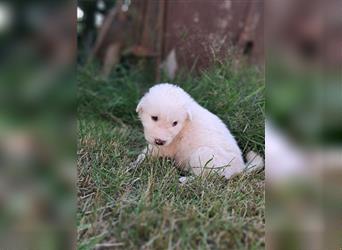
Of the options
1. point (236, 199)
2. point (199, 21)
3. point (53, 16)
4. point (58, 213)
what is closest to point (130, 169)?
point (236, 199)

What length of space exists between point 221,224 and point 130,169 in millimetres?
789

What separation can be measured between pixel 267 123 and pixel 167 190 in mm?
1130

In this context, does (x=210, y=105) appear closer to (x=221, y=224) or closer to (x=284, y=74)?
(x=221, y=224)

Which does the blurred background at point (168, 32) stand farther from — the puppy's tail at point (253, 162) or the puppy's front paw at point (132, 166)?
the puppy's front paw at point (132, 166)

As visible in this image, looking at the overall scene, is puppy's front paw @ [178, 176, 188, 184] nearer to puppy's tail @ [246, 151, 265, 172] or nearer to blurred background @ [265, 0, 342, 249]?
puppy's tail @ [246, 151, 265, 172]

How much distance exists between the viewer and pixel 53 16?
3.61ft

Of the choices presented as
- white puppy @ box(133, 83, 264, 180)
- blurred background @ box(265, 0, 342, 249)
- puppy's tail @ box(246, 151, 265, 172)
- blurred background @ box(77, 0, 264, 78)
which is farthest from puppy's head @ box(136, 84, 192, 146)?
blurred background @ box(265, 0, 342, 249)

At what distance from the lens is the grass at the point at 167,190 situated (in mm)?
1718

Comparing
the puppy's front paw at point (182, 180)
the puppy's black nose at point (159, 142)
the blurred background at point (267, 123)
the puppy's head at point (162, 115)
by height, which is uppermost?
the blurred background at point (267, 123)

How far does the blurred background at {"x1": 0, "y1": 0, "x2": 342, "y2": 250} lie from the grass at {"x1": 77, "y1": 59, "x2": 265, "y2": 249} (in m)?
0.49

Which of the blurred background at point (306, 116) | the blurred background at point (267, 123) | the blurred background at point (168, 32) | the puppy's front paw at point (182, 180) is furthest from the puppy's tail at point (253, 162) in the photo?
the blurred background at point (306, 116)

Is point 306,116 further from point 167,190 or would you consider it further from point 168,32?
point 168,32

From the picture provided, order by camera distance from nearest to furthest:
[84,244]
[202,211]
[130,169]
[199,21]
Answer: [84,244], [202,211], [130,169], [199,21]

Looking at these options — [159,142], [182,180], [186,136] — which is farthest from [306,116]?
[186,136]
